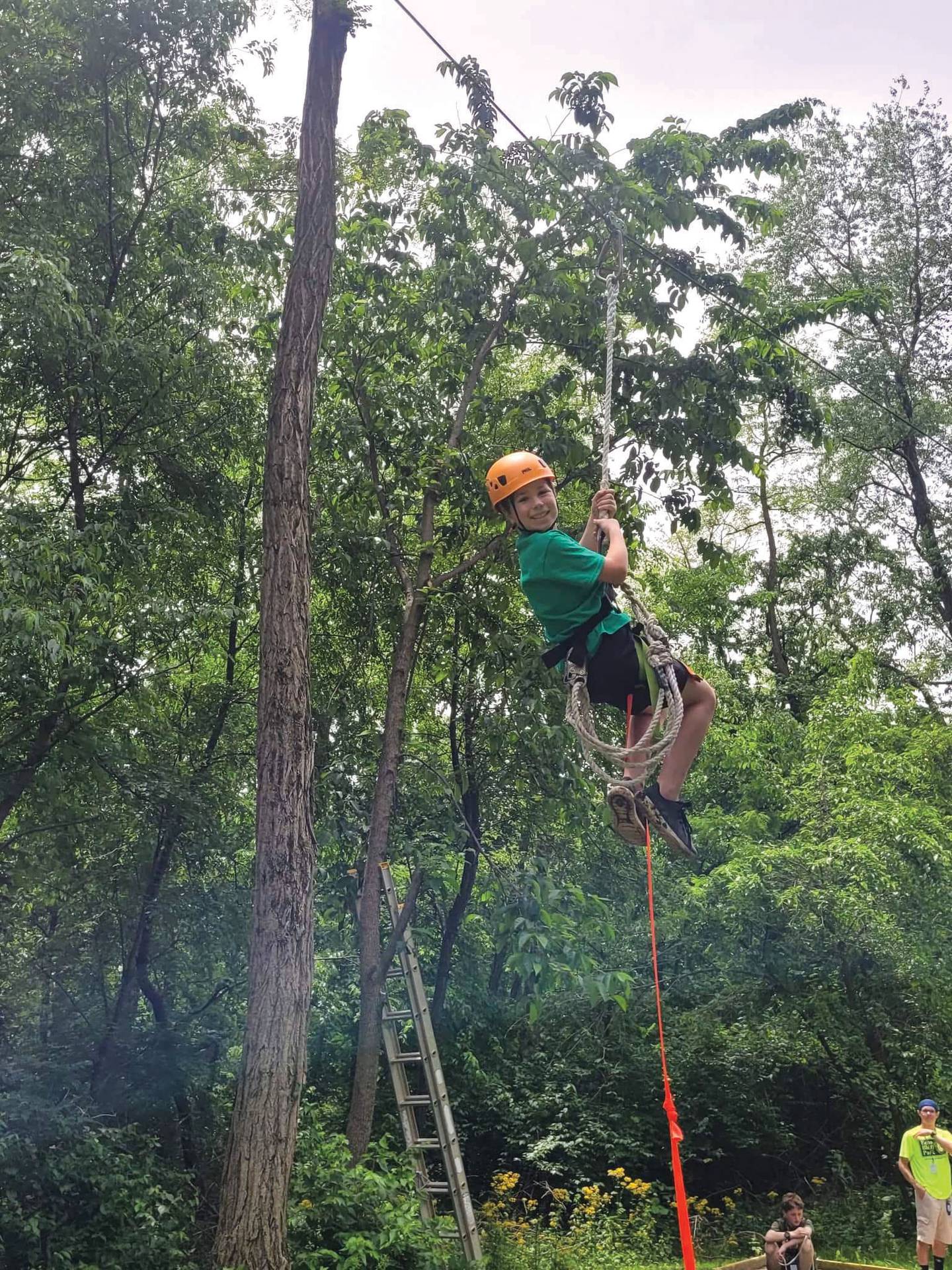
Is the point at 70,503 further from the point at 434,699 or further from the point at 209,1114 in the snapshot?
the point at 209,1114

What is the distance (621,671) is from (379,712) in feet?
19.5

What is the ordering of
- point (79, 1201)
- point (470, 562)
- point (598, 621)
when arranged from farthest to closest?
point (470, 562)
point (79, 1201)
point (598, 621)

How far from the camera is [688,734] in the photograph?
4.54 m

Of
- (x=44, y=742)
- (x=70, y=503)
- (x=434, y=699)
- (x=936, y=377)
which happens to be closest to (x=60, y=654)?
(x=44, y=742)

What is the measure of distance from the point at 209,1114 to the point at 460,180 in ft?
24.7

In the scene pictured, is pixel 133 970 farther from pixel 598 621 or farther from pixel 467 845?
pixel 598 621

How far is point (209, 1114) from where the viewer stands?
9.29 m

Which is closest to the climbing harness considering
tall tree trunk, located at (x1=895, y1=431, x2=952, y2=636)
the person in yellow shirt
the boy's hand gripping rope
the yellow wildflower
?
the boy's hand gripping rope

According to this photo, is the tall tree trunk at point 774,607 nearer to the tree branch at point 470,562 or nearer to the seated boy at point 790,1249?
the tree branch at point 470,562

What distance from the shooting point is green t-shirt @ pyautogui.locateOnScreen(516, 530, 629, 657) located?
4.25 m

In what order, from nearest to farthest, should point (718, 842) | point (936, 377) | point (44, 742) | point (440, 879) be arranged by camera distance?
point (44, 742) → point (440, 879) → point (718, 842) → point (936, 377)

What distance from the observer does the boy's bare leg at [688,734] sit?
14.7ft

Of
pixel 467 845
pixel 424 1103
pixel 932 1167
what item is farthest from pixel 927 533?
pixel 424 1103

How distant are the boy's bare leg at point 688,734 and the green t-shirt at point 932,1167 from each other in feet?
16.7
